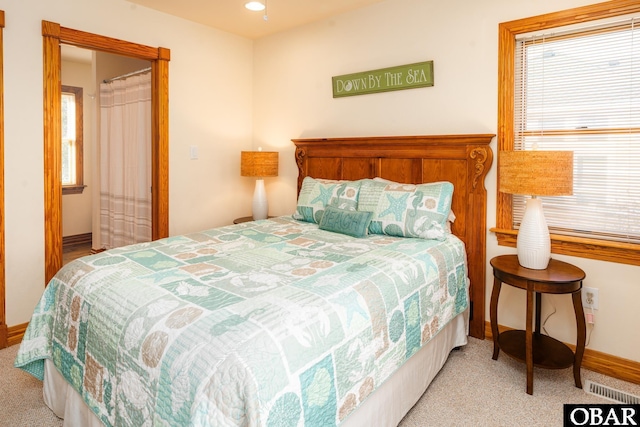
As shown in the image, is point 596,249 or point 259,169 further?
point 259,169

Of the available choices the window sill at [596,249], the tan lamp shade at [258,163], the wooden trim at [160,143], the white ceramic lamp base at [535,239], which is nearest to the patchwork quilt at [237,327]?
the white ceramic lamp base at [535,239]

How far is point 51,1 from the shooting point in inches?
109

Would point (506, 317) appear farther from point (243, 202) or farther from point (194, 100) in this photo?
point (194, 100)

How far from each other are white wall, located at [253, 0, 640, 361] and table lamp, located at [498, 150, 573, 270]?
0.39 metres

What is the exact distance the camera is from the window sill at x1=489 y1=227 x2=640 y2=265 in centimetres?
223

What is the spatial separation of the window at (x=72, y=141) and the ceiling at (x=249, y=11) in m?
2.94

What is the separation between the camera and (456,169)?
111 inches

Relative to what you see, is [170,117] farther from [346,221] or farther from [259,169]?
[346,221]

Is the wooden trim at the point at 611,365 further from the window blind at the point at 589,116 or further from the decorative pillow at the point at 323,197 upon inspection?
the decorative pillow at the point at 323,197

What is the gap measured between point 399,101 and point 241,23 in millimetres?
1771

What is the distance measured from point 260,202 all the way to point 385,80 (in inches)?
65.6

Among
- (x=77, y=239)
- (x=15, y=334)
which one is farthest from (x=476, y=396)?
(x=77, y=239)

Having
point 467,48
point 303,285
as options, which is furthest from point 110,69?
point 303,285

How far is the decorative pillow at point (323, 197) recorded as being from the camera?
2.96 m
